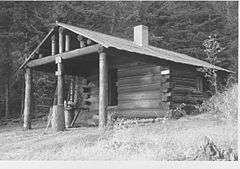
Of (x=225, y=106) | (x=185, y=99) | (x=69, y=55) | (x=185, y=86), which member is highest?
(x=69, y=55)

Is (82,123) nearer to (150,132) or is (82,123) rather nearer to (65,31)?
(65,31)

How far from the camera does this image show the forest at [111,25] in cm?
2496

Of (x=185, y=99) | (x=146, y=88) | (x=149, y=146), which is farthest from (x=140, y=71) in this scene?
(x=149, y=146)

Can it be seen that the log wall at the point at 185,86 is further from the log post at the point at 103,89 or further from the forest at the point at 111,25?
the forest at the point at 111,25

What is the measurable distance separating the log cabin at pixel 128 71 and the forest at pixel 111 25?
6.21 m

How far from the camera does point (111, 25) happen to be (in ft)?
92.5

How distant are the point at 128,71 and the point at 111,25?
36.2ft

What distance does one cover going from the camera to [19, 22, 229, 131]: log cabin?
1561 cm

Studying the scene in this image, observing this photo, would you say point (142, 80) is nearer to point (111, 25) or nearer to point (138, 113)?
point (138, 113)

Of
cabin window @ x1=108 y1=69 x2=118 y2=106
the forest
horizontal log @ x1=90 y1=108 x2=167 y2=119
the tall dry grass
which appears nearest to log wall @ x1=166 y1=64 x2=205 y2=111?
horizontal log @ x1=90 y1=108 x2=167 y2=119

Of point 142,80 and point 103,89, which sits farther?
→ point 142,80

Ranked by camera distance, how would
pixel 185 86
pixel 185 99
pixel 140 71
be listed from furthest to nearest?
pixel 185 86
pixel 185 99
pixel 140 71

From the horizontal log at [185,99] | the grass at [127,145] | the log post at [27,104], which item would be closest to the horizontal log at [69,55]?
the log post at [27,104]

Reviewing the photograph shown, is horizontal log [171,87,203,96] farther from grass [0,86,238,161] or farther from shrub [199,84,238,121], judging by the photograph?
grass [0,86,238,161]
